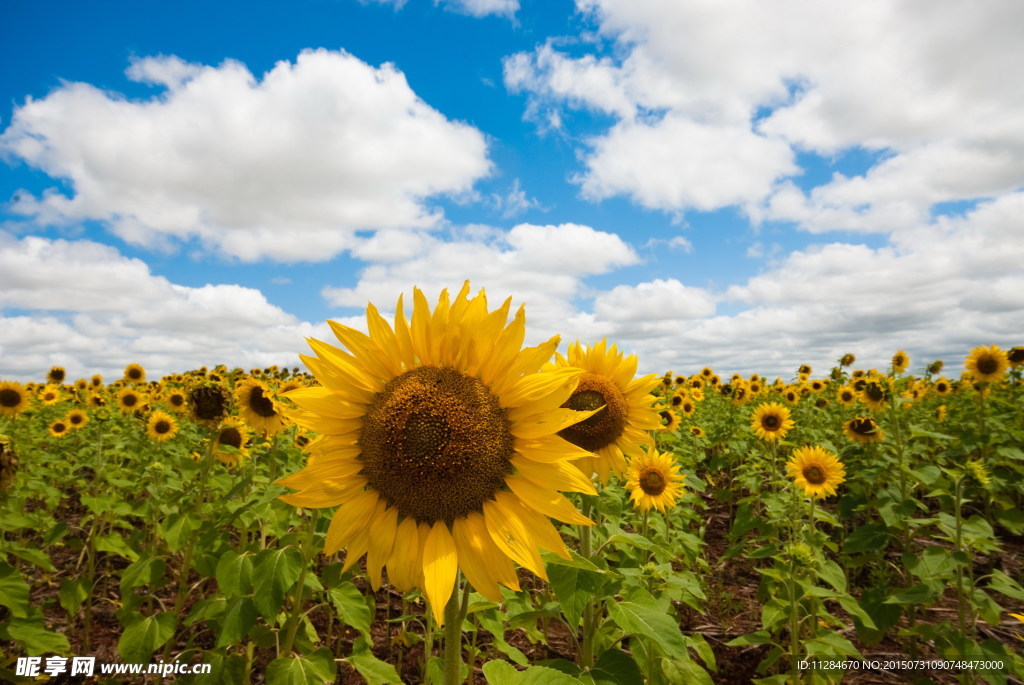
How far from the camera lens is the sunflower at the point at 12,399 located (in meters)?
9.83

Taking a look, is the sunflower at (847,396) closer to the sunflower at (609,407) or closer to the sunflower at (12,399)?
the sunflower at (609,407)

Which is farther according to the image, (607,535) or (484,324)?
(607,535)

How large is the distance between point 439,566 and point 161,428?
26.2 ft

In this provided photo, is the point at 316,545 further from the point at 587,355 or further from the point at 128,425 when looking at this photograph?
the point at 128,425

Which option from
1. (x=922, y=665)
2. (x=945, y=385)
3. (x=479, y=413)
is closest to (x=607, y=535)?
(x=479, y=413)

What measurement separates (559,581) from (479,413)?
0.96m

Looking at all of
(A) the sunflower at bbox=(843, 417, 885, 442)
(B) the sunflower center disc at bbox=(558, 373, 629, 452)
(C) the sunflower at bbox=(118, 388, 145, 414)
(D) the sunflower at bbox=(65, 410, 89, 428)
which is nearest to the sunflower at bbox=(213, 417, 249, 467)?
(B) the sunflower center disc at bbox=(558, 373, 629, 452)

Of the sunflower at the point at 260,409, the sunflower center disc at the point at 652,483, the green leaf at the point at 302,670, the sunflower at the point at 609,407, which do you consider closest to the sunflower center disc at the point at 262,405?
the sunflower at the point at 260,409

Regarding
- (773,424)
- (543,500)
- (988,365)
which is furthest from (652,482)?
(988,365)

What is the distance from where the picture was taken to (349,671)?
184 inches

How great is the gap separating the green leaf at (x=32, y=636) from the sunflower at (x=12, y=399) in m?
8.69

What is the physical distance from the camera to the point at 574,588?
7.68 ft

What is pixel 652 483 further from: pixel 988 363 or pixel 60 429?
pixel 60 429

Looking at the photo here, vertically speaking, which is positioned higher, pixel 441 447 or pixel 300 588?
pixel 441 447
